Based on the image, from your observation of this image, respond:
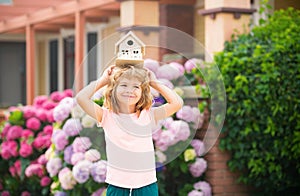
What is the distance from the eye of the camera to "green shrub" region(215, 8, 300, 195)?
6.22m

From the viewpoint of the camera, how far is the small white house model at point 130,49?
3.58 metres

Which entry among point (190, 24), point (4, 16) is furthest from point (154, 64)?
point (4, 16)

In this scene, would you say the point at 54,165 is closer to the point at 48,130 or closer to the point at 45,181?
the point at 45,181

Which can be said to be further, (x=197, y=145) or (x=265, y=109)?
(x=197, y=145)

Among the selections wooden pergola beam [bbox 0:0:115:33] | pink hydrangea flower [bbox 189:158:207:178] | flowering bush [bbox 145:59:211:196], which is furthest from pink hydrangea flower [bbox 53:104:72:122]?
wooden pergola beam [bbox 0:0:115:33]

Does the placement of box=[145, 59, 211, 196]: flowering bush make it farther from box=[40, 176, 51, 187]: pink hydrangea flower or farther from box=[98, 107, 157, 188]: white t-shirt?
box=[98, 107, 157, 188]: white t-shirt

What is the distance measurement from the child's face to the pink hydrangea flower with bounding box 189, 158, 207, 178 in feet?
9.82

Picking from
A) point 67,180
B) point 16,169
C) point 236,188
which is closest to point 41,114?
point 16,169

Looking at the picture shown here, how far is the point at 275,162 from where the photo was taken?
→ 645 centimetres

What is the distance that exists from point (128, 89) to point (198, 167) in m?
3.04

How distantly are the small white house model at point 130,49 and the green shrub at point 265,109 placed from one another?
8.93 feet

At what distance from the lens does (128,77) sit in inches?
142

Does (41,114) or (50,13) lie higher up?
(50,13)

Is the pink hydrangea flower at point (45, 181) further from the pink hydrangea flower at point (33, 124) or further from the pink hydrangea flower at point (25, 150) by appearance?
the pink hydrangea flower at point (33, 124)
